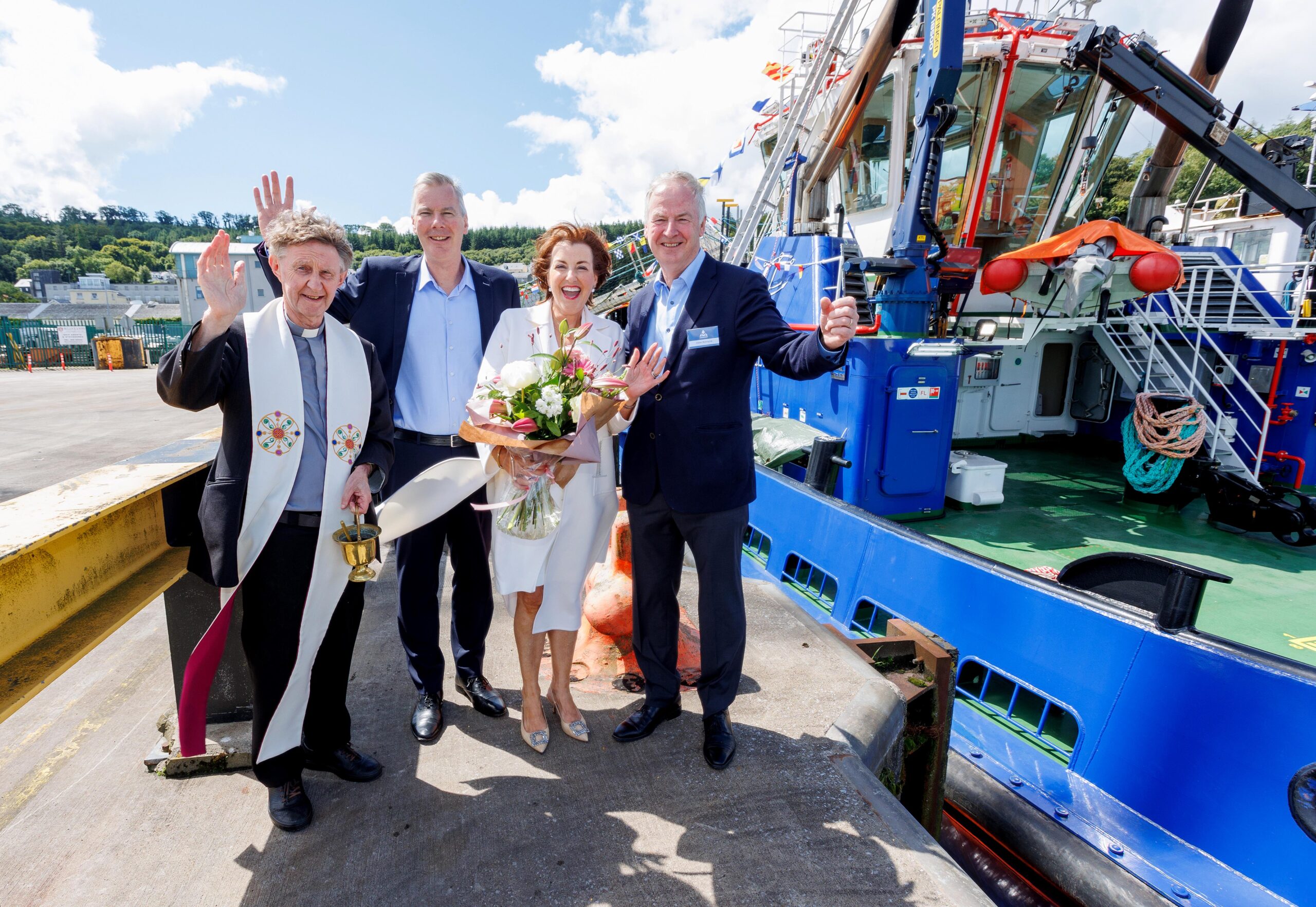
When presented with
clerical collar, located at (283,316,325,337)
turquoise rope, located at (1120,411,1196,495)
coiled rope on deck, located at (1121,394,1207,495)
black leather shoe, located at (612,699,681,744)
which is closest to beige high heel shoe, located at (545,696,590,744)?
black leather shoe, located at (612,699,681,744)

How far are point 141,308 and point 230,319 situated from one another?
68.5 meters

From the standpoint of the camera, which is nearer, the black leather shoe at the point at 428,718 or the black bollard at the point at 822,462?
the black leather shoe at the point at 428,718

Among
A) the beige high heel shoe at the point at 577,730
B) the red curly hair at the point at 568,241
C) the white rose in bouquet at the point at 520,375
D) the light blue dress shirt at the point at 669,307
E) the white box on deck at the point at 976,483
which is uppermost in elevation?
the red curly hair at the point at 568,241

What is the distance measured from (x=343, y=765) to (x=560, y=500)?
1201mm

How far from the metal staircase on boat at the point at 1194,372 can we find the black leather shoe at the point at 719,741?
5.08 meters

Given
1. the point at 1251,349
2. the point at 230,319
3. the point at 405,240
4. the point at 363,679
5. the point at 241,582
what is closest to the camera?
the point at 230,319

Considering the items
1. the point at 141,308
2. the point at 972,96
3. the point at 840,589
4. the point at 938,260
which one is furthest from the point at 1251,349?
the point at 141,308

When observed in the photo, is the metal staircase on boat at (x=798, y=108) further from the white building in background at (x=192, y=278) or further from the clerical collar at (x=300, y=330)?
the white building in background at (x=192, y=278)

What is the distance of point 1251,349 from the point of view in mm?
5980

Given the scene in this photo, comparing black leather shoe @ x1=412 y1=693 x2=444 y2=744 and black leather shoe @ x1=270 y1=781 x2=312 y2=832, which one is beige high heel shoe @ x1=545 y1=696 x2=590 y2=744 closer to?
black leather shoe @ x1=412 y1=693 x2=444 y2=744

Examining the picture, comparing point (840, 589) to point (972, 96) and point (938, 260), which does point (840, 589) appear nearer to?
point (938, 260)

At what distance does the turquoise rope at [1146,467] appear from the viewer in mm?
5660

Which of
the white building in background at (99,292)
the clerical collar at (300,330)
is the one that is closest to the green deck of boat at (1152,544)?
the clerical collar at (300,330)

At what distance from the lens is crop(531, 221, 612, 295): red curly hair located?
8.68 ft
